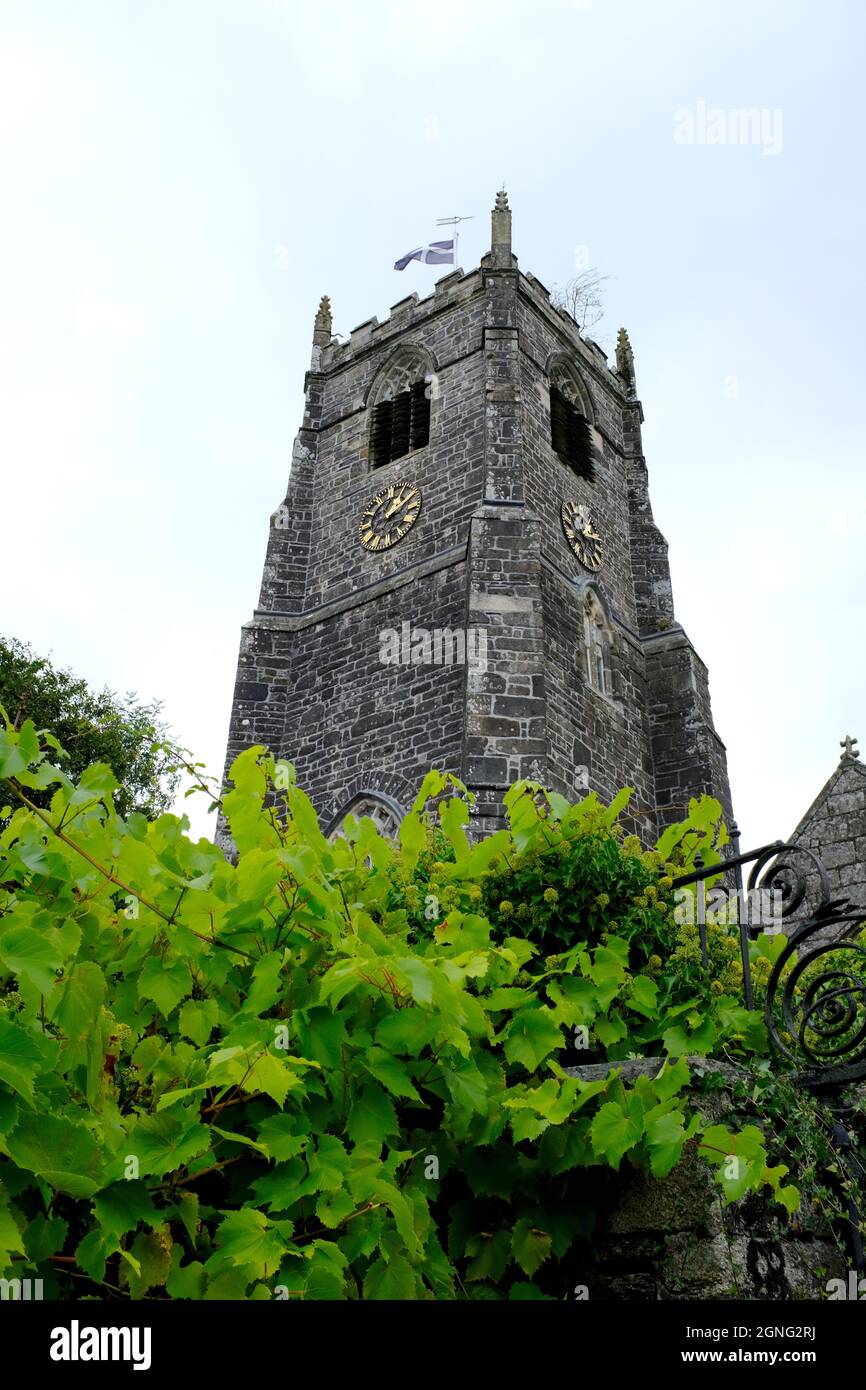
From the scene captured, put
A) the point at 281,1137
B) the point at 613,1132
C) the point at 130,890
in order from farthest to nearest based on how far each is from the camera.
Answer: the point at 613,1132 < the point at 130,890 < the point at 281,1137

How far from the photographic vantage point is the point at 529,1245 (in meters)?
2.99

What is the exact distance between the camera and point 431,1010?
2.50 meters

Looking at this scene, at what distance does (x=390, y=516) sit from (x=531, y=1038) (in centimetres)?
1564

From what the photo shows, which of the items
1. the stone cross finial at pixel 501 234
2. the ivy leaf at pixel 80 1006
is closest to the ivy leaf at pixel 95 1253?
the ivy leaf at pixel 80 1006

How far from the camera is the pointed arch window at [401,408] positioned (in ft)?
61.9

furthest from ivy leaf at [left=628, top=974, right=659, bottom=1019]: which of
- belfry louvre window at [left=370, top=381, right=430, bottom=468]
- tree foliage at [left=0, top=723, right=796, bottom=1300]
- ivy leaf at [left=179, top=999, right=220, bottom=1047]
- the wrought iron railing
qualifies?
belfry louvre window at [left=370, top=381, right=430, bottom=468]

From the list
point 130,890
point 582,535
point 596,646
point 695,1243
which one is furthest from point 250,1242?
point 582,535

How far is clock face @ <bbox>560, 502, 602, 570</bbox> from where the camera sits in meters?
17.7

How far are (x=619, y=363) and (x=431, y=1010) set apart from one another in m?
22.4

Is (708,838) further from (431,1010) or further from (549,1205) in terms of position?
(431,1010)

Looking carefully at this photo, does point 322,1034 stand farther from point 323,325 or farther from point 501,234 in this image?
point 323,325

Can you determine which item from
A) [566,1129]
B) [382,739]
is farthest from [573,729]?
[566,1129]

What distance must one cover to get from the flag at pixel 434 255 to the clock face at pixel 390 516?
20.0 ft
